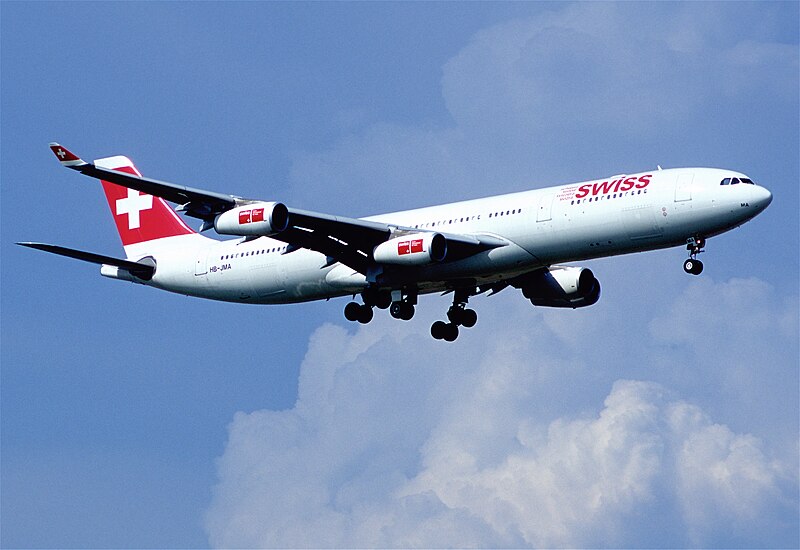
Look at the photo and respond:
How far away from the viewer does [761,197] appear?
57406 mm

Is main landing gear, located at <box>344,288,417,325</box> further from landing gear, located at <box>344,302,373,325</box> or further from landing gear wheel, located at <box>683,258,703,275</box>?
landing gear wheel, located at <box>683,258,703,275</box>

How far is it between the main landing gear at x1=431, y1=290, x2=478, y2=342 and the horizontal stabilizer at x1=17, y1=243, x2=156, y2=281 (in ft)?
44.5

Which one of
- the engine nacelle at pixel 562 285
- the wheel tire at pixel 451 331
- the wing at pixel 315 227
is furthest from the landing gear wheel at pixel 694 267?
the wheel tire at pixel 451 331

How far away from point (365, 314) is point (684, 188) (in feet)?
51.1

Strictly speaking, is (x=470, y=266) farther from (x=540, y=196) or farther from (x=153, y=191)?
(x=153, y=191)

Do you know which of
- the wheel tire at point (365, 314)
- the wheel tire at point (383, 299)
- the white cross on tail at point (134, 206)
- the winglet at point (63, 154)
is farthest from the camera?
the white cross on tail at point (134, 206)

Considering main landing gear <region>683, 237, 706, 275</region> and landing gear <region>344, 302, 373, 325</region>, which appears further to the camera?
landing gear <region>344, 302, 373, 325</region>

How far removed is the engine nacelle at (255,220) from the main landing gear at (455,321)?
1200cm

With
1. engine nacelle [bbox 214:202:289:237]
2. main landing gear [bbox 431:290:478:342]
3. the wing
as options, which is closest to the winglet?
the wing

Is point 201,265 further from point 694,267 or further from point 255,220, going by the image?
point 694,267

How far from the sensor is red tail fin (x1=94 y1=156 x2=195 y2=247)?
240ft

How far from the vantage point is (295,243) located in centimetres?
6309

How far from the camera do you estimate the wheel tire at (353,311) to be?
216 feet

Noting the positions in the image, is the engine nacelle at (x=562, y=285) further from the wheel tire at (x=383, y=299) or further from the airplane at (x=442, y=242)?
the wheel tire at (x=383, y=299)
